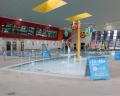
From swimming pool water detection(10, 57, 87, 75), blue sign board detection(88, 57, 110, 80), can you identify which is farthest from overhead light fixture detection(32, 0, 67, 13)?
blue sign board detection(88, 57, 110, 80)

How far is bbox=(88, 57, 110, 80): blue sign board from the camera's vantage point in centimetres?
650

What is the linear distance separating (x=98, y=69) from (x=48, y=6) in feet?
42.6

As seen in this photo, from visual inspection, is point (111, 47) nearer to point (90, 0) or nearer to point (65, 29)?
point (65, 29)

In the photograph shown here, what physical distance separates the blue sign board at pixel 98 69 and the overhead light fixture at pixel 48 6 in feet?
34.1

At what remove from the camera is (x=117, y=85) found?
5.68 meters

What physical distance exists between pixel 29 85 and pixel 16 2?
11.9m

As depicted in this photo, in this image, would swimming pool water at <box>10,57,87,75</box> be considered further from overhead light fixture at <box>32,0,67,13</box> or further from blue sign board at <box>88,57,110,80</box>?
overhead light fixture at <box>32,0,67,13</box>

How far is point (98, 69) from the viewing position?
661 cm

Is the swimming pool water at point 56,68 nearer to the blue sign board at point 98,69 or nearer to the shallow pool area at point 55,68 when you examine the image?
the shallow pool area at point 55,68

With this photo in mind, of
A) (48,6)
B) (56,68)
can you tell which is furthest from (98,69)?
(48,6)

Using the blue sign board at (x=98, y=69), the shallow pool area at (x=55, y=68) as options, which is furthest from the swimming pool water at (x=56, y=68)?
the blue sign board at (x=98, y=69)

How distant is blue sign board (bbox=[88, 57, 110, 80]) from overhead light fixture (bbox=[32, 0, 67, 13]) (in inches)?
409

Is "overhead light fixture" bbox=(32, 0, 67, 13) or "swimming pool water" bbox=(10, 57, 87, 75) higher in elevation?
"overhead light fixture" bbox=(32, 0, 67, 13)

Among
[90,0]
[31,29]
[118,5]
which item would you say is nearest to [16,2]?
[90,0]
